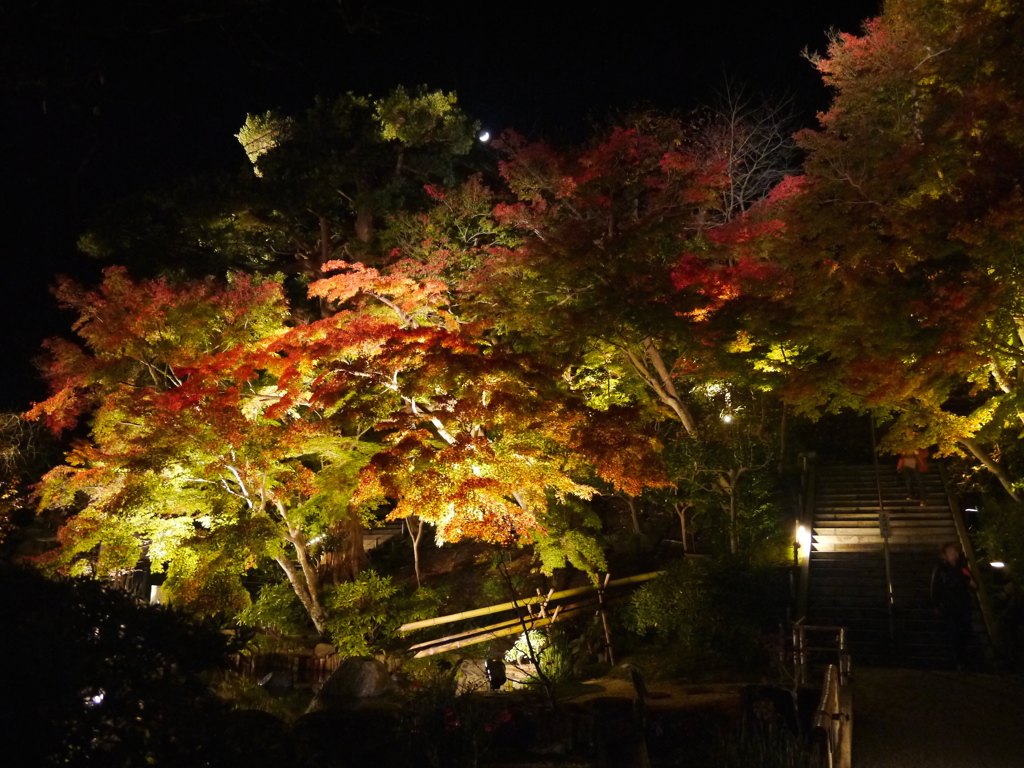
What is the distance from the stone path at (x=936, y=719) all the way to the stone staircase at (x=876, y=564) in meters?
1.45

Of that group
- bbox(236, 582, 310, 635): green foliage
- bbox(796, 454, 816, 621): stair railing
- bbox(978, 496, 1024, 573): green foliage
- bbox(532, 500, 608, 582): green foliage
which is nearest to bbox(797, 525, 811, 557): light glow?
bbox(796, 454, 816, 621): stair railing

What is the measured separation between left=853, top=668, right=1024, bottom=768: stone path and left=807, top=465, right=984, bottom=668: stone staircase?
4.74 feet

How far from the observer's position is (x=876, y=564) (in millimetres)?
12039

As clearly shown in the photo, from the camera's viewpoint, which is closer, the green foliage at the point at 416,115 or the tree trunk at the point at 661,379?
the tree trunk at the point at 661,379

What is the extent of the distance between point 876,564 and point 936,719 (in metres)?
5.10

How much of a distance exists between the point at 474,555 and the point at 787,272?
9341 millimetres

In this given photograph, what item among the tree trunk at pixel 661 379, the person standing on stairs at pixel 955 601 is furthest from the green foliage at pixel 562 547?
the person standing on stairs at pixel 955 601

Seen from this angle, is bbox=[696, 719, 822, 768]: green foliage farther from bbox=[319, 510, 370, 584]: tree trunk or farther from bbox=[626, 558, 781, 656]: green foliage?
bbox=[319, 510, 370, 584]: tree trunk

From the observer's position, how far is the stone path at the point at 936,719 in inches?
253

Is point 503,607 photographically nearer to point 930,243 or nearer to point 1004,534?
point 1004,534

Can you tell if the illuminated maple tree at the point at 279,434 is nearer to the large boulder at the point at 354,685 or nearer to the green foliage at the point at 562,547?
the green foliage at the point at 562,547

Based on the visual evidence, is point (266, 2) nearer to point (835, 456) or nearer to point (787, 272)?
point (787, 272)

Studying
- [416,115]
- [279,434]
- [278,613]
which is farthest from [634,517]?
[416,115]

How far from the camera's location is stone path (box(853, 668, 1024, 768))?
643 cm
